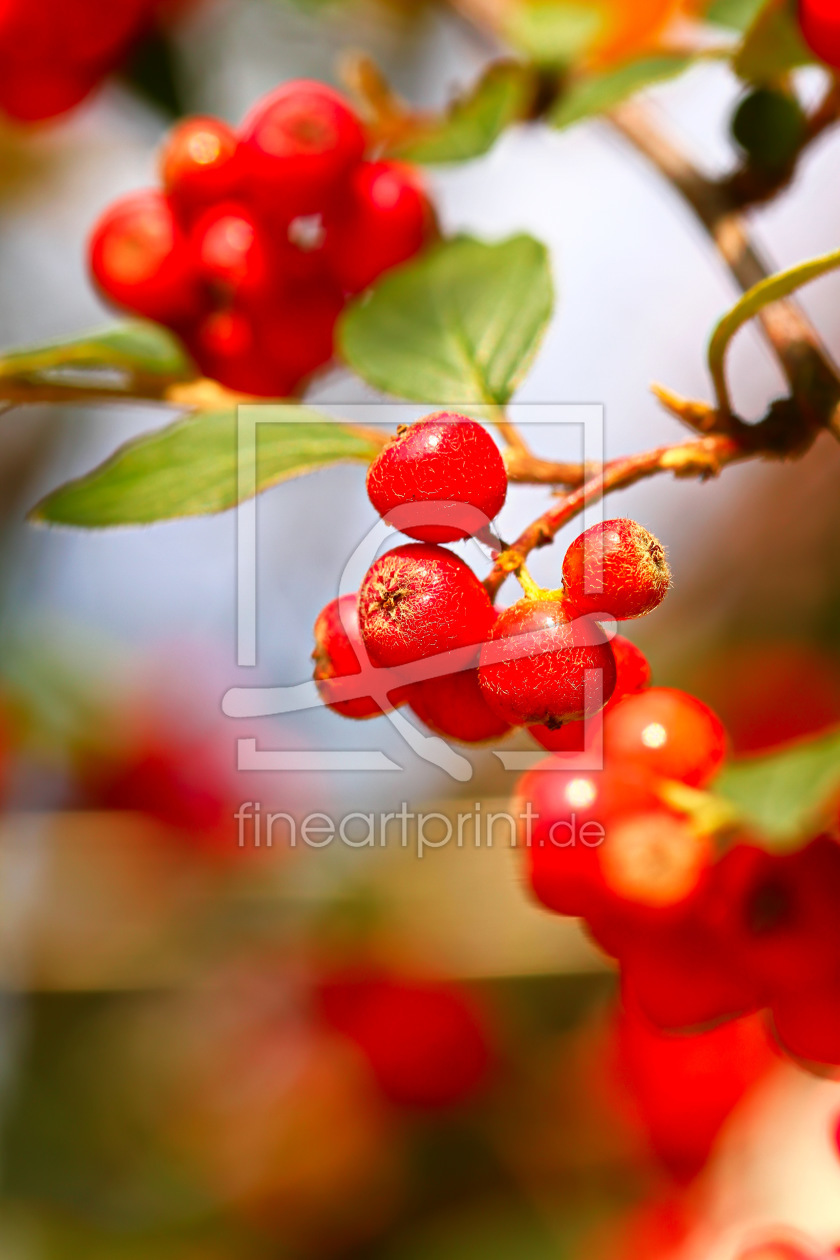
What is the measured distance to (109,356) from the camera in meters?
0.91

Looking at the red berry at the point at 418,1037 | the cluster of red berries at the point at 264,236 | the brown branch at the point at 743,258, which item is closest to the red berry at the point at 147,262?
the cluster of red berries at the point at 264,236

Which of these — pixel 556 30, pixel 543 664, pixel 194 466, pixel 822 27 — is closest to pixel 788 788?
pixel 543 664

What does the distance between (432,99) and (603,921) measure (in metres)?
1.49

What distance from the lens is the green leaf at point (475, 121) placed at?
102 centimetres

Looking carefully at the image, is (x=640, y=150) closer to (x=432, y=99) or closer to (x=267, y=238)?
(x=267, y=238)

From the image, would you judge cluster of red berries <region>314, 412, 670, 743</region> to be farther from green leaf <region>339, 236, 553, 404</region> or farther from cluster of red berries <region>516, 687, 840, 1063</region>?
green leaf <region>339, 236, 553, 404</region>

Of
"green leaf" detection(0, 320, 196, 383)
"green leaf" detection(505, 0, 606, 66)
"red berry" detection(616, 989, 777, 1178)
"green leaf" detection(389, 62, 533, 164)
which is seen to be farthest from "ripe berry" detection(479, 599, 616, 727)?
"red berry" detection(616, 989, 777, 1178)

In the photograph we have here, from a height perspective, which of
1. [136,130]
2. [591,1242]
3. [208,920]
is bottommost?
[591,1242]

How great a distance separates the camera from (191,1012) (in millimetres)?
2111

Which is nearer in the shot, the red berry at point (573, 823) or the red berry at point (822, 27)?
the red berry at point (573, 823)

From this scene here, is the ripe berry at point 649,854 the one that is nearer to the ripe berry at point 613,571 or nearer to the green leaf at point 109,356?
the ripe berry at point 613,571

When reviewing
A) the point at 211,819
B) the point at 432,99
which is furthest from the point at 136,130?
→ the point at 211,819

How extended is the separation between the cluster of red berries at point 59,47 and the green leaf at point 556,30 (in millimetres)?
486

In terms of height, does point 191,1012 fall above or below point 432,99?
below
